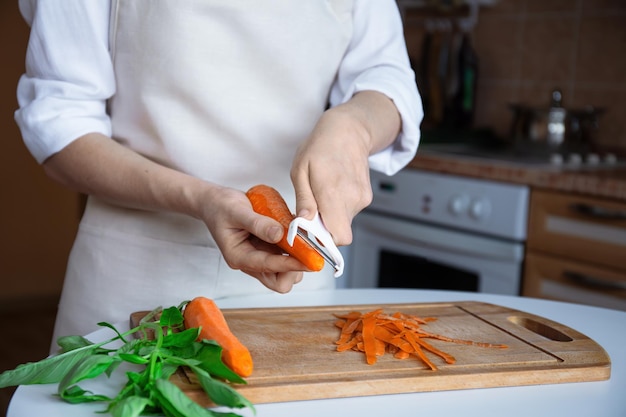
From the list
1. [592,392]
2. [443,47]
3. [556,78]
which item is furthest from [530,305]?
[443,47]

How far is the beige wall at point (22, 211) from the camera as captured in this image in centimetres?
367

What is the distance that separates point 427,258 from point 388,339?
1.55m

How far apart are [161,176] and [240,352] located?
319 millimetres

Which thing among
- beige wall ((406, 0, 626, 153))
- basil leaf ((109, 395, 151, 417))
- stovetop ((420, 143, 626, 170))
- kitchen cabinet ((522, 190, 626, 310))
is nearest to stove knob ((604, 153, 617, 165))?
stovetop ((420, 143, 626, 170))

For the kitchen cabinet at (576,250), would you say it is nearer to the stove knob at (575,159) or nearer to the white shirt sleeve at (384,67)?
the stove knob at (575,159)

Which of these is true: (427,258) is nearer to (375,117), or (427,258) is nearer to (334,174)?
(375,117)

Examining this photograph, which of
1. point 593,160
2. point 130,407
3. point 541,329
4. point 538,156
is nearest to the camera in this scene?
point 130,407

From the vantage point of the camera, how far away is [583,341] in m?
0.92

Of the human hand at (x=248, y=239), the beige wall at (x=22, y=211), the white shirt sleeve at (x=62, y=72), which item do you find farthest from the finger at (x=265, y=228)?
the beige wall at (x=22, y=211)

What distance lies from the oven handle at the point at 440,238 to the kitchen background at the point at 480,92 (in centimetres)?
66

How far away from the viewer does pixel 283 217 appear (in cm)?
90

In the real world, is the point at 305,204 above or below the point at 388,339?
above

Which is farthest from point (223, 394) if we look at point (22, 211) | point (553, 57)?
point (22, 211)

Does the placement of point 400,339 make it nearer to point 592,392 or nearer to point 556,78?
point 592,392
